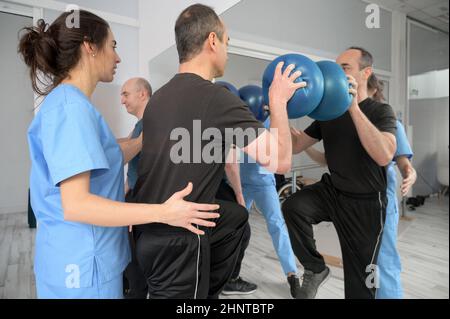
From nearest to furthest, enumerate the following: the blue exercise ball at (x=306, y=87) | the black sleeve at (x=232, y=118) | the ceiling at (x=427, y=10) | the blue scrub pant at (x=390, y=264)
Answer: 1. the black sleeve at (x=232, y=118)
2. the blue exercise ball at (x=306, y=87)
3. the ceiling at (x=427, y=10)
4. the blue scrub pant at (x=390, y=264)

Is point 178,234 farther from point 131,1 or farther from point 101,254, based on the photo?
point 131,1

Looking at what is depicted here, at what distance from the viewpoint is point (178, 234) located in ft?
3.38

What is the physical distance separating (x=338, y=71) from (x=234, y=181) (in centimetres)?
84

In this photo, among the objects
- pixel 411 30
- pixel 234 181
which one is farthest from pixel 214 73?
pixel 411 30

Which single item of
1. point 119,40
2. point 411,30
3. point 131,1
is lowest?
point 411,30

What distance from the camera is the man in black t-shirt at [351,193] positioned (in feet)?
4.28

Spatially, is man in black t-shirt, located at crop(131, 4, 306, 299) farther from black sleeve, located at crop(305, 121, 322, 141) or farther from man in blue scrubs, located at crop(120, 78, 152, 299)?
black sleeve, located at crop(305, 121, 322, 141)

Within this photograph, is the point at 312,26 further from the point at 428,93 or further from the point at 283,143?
the point at 283,143

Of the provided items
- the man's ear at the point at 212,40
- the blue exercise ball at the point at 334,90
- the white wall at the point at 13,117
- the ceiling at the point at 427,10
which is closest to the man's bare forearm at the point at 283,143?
the blue exercise ball at the point at 334,90

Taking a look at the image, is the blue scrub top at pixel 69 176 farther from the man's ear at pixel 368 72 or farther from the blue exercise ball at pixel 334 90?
the man's ear at pixel 368 72

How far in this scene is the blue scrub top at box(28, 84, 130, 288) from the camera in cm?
80
